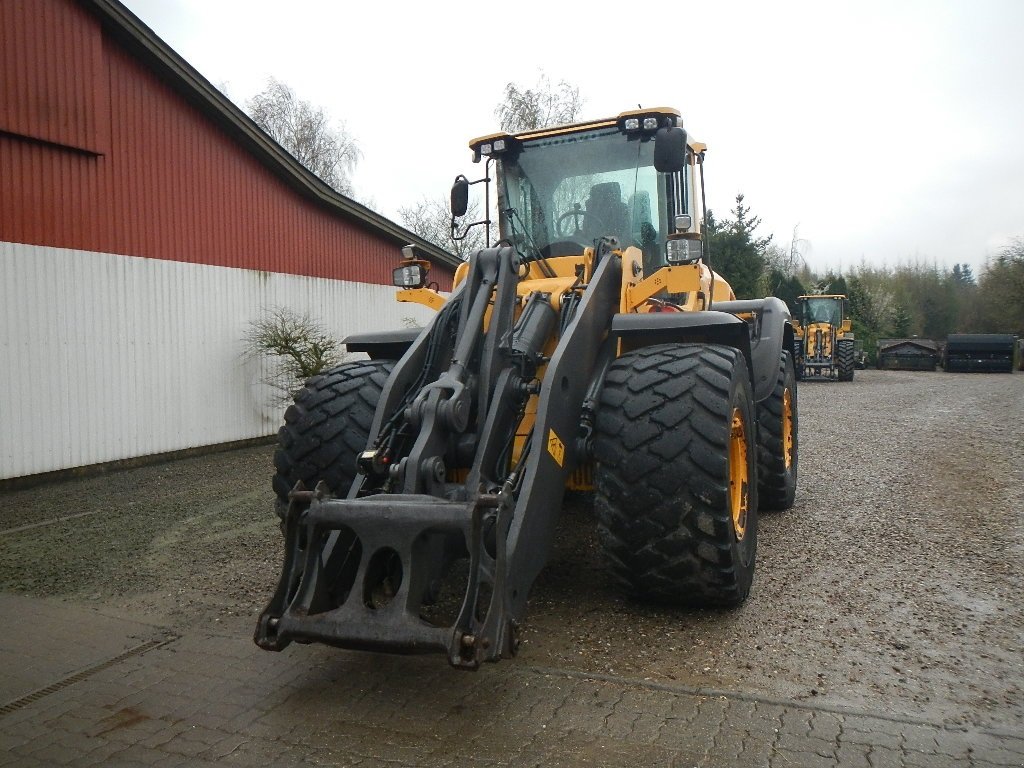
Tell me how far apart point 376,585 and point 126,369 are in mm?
7882

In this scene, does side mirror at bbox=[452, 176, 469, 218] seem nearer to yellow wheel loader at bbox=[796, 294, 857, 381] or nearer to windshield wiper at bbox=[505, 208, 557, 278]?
windshield wiper at bbox=[505, 208, 557, 278]

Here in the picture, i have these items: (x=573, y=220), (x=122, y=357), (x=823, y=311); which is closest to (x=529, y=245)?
(x=573, y=220)

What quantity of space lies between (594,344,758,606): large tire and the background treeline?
65.5 ft

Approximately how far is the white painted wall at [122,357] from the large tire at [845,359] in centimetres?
1977

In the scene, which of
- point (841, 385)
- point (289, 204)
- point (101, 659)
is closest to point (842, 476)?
point (101, 659)

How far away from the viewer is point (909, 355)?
3531 centimetres

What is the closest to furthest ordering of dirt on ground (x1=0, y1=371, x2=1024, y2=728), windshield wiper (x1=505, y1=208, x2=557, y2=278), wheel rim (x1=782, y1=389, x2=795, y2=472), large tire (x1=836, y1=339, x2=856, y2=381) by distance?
dirt on ground (x1=0, y1=371, x2=1024, y2=728) → windshield wiper (x1=505, y1=208, x2=557, y2=278) → wheel rim (x1=782, y1=389, x2=795, y2=472) → large tire (x1=836, y1=339, x2=856, y2=381)

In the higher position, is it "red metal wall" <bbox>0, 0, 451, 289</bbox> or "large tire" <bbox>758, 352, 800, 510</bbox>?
"red metal wall" <bbox>0, 0, 451, 289</bbox>

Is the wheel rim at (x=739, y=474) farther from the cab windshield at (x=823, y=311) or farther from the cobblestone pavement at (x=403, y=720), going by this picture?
the cab windshield at (x=823, y=311)

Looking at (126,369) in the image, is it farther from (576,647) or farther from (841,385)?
(841,385)

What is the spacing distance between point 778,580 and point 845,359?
937 inches

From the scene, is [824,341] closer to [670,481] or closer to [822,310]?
[822,310]

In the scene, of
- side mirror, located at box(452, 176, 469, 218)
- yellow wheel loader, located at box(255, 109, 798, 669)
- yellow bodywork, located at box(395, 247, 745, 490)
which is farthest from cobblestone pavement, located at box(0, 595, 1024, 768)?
side mirror, located at box(452, 176, 469, 218)

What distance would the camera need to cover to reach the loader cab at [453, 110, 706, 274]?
539cm
